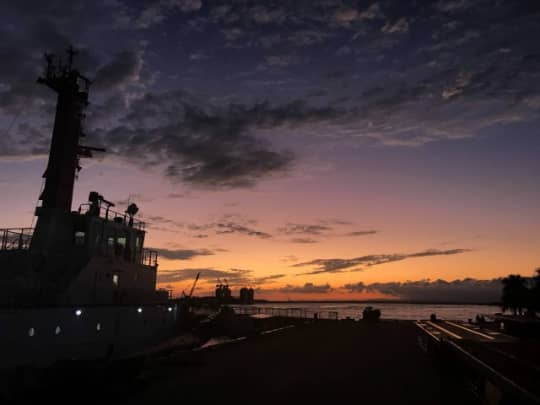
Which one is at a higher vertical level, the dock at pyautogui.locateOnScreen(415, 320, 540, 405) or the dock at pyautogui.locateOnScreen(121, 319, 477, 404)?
the dock at pyautogui.locateOnScreen(415, 320, 540, 405)

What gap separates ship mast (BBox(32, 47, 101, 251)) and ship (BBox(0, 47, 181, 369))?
2.9 inches

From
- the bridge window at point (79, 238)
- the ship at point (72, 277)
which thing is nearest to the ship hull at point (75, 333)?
the ship at point (72, 277)

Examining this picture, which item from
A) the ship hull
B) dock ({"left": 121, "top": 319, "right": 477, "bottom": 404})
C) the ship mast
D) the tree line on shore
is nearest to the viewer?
dock ({"left": 121, "top": 319, "right": 477, "bottom": 404})

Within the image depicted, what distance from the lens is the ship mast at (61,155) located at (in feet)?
102

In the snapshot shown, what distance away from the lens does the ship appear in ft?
70.3

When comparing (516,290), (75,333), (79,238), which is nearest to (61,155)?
(79,238)

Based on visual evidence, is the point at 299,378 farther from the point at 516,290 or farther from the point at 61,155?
Result: the point at 516,290

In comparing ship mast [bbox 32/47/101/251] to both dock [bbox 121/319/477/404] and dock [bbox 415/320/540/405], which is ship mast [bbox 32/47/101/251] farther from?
dock [bbox 415/320/540/405]

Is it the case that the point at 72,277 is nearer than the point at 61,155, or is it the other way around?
the point at 72,277

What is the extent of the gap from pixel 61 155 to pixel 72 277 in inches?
428

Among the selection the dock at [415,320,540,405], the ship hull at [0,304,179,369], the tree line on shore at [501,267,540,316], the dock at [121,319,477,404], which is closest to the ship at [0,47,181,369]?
the ship hull at [0,304,179,369]

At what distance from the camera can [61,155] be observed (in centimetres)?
3284

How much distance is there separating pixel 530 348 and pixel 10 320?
20854 millimetres

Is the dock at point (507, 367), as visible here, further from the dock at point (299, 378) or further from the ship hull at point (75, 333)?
the ship hull at point (75, 333)
